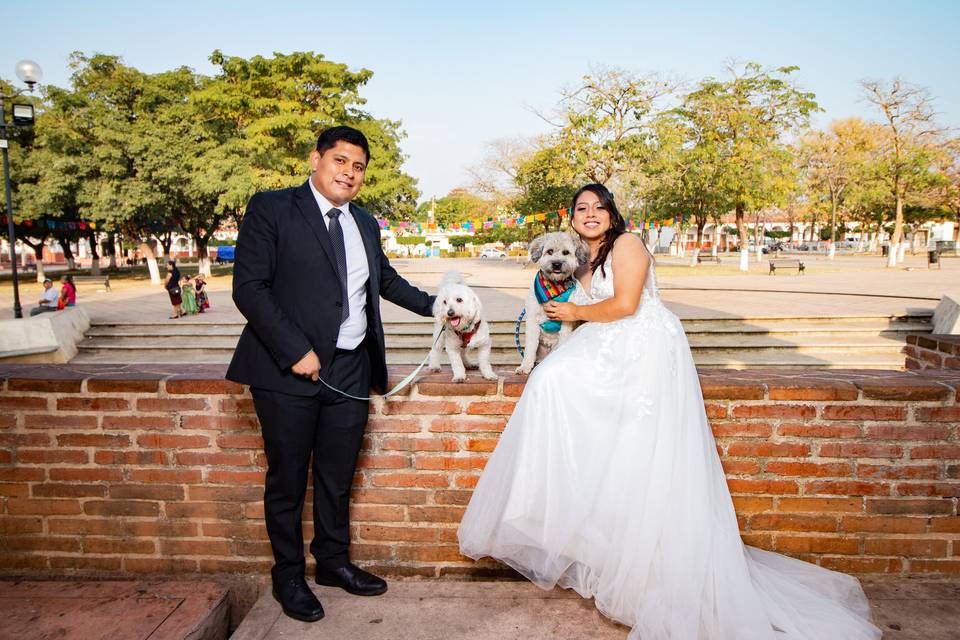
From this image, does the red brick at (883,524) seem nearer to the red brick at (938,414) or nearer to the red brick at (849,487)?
the red brick at (849,487)

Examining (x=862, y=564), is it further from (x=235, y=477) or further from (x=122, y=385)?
(x=122, y=385)

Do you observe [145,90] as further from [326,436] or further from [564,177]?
[326,436]

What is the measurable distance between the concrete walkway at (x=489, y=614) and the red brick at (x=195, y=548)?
35 centimetres

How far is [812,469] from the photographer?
8.66ft

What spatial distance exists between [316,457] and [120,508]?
1.08 m

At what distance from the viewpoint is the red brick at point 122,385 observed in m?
2.72

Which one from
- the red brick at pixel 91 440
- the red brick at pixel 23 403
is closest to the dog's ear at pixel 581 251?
the red brick at pixel 91 440

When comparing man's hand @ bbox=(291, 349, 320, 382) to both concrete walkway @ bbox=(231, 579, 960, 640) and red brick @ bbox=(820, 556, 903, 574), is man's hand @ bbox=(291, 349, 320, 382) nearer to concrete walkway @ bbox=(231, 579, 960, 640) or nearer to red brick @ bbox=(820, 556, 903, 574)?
concrete walkway @ bbox=(231, 579, 960, 640)

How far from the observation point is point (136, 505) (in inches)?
110

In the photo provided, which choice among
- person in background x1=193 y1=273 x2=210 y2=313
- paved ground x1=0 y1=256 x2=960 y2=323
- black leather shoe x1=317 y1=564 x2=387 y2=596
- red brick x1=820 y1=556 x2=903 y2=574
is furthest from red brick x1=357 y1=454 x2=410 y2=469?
person in background x1=193 y1=273 x2=210 y2=313

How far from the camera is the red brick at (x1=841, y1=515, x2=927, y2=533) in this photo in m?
2.65

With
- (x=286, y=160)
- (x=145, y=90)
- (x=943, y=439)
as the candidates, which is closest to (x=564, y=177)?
(x=286, y=160)

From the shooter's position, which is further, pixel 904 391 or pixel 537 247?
pixel 537 247

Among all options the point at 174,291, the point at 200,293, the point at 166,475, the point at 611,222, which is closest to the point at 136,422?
the point at 166,475
